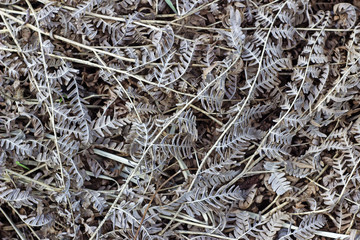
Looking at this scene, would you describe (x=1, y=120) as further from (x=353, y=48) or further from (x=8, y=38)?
(x=353, y=48)

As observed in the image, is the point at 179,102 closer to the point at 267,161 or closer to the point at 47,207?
the point at 267,161

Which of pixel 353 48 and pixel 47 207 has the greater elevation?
pixel 353 48

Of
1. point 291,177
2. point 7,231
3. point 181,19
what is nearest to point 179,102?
point 181,19

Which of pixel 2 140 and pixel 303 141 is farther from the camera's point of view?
pixel 303 141

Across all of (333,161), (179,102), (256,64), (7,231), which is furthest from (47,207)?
(333,161)

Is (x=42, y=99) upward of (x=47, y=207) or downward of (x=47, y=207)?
upward

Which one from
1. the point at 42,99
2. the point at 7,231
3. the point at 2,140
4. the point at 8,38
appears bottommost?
the point at 7,231
